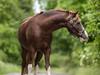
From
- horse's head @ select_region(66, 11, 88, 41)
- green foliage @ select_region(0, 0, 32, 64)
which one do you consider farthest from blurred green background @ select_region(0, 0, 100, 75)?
horse's head @ select_region(66, 11, 88, 41)

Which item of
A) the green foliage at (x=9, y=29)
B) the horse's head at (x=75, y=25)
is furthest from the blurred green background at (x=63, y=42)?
the horse's head at (x=75, y=25)

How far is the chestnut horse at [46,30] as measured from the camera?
7.54 meters

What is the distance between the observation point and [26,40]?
25.3ft

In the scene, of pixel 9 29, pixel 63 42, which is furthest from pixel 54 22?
pixel 63 42

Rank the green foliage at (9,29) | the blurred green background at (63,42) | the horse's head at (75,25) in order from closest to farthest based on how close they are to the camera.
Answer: the horse's head at (75,25), the blurred green background at (63,42), the green foliage at (9,29)

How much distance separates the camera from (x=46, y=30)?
7609 millimetres

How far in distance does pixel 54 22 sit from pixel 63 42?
28.2 meters

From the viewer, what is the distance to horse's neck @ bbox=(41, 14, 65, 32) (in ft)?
24.9

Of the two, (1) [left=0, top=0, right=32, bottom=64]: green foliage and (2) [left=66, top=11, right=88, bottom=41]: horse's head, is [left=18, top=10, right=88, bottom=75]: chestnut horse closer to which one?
(2) [left=66, top=11, right=88, bottom=41]: horse's head

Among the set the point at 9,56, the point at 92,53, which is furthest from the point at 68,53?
the point at 92,53

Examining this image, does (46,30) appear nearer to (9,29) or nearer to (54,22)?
(54,22)

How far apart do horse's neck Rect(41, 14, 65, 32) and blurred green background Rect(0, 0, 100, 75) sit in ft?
4.50

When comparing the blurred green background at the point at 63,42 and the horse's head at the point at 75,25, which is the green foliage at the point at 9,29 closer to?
the blurred green background at the point at 63,42

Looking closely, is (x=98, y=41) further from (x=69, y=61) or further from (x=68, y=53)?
(x=68, y=53)
